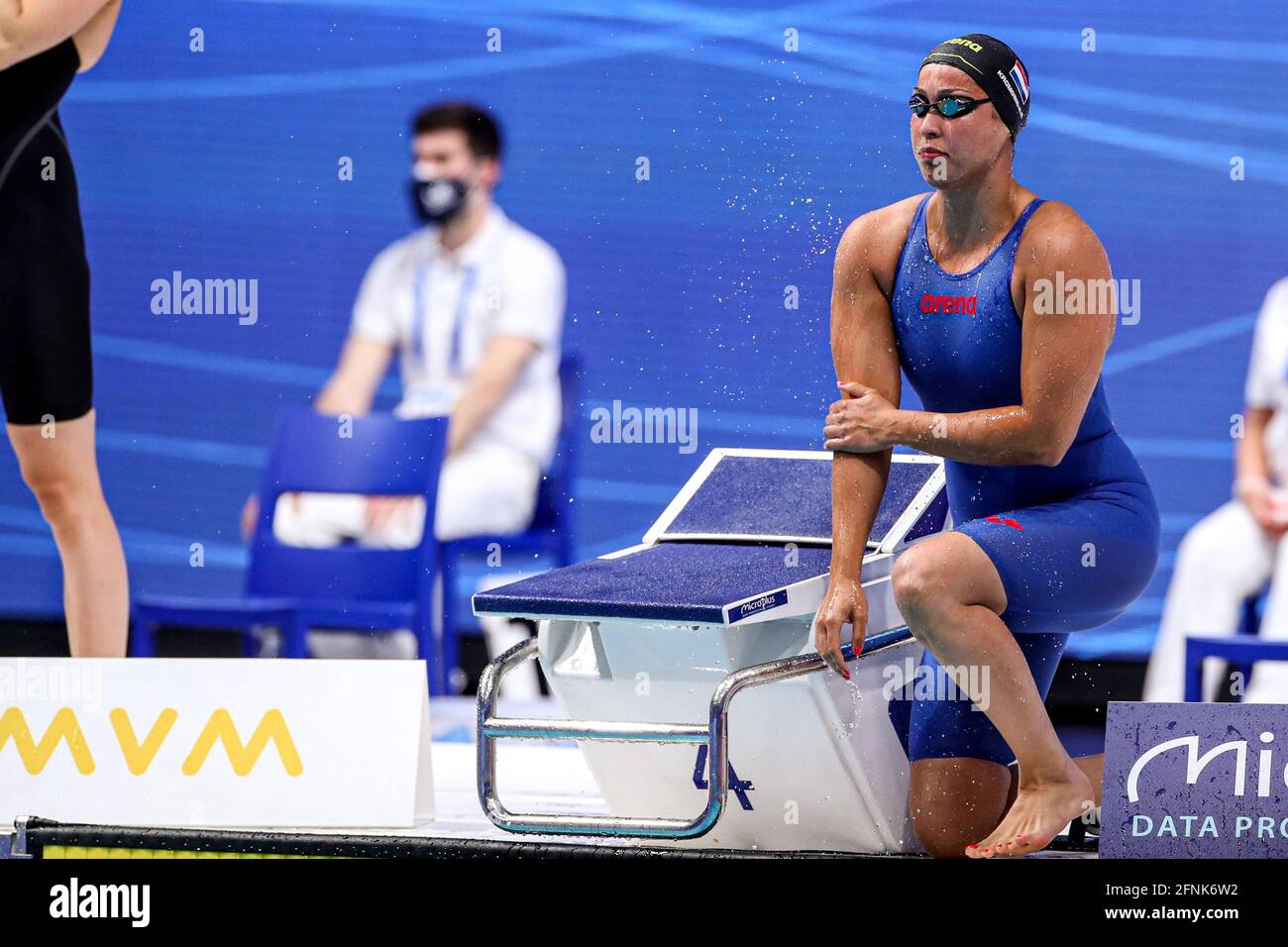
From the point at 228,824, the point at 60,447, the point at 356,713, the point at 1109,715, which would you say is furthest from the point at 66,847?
the point at 1109,715

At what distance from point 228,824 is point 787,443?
2604mm

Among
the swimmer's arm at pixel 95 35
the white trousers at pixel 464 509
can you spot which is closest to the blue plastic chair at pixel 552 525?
the white trousers at pixel 464 509

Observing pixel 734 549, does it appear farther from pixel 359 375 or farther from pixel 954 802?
pixel 359 375

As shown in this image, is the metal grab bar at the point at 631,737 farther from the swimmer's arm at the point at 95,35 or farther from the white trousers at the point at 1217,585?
the swimmer's arm at the point at 95,35

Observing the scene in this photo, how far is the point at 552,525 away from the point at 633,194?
1.13 m

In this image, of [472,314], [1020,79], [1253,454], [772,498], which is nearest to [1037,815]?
[772,498]

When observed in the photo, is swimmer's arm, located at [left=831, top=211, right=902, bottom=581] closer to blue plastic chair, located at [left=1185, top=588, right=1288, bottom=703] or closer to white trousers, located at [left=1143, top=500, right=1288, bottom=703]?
blue plastic chair, located at [left=1185, top=588, right=1288, bottom=703]

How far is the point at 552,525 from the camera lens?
5301 millimetres

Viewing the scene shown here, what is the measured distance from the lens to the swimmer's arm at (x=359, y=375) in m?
5.71

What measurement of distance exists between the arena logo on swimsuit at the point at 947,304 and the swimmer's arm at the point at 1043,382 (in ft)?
0.34

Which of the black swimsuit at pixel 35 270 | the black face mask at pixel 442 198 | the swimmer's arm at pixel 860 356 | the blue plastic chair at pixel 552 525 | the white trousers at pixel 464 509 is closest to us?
the swimmer's arm at pixel 860 356

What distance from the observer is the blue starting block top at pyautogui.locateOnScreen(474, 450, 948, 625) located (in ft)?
10.0

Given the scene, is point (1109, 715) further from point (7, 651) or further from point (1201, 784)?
point (7, 651)
